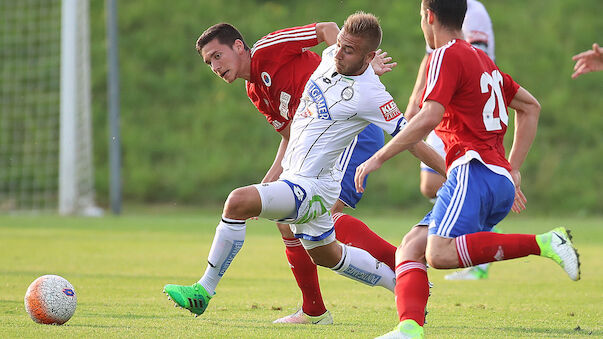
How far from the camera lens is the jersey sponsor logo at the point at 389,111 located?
16.0 ft

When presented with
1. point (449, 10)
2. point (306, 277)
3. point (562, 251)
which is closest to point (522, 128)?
point (449, 10)

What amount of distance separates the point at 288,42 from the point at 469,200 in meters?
1.89

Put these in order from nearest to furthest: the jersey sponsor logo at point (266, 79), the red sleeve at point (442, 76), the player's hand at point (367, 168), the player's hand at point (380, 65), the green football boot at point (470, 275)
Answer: the player's hand at point (367, 168), the red sleeve at point (442, 76), the player's hand at point (380, 65), the jersey sponsor logo at point (266, 79), the green football boot at point (470, 275)

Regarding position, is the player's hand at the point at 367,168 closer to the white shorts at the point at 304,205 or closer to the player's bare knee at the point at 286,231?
the white shorts at the point at 304,205

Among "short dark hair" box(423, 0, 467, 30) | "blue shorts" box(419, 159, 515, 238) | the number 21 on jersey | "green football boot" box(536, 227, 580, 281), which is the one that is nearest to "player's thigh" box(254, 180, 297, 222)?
"blue shorts" box(419, 159, 515, 238)

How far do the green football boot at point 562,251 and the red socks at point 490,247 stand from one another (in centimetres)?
4

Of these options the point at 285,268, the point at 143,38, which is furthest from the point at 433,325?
the point at 143,38

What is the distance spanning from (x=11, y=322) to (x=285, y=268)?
4.48 m

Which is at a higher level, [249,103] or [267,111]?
[267,111]

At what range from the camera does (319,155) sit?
5.10m

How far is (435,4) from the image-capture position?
15.0ft

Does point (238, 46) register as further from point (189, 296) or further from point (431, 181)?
point (431, 181)

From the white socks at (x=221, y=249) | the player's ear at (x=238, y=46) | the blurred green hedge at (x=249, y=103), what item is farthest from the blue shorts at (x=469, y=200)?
Result: the blurred green hedge at (x=249, y=103)

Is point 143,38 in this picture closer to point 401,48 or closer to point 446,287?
point 401,48
